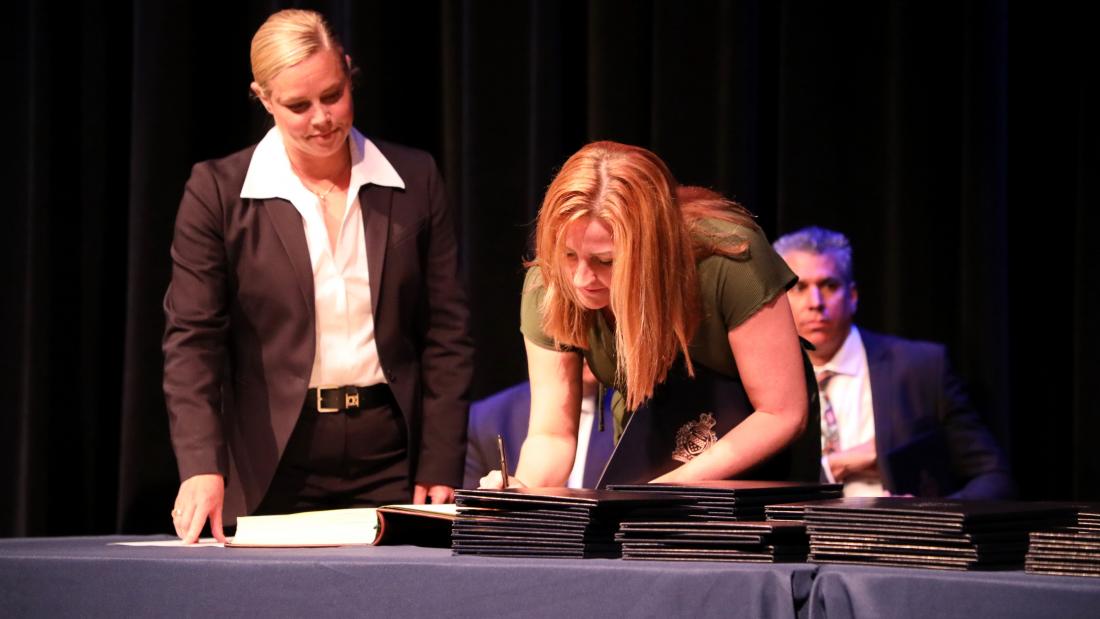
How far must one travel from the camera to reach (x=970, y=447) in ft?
10.8

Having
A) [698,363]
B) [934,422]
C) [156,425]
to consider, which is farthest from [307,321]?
[934,422]

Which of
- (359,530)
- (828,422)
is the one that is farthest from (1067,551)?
(828,422)

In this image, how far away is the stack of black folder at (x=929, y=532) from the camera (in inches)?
48.8

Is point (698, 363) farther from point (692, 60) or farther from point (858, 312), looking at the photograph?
point (858, 312)

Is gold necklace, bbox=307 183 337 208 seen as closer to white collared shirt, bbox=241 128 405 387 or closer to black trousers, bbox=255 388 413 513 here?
white collared shirt, bbox=241 128 405 387

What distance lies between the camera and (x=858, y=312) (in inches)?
147

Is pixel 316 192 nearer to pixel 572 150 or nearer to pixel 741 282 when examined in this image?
pixel 741 282

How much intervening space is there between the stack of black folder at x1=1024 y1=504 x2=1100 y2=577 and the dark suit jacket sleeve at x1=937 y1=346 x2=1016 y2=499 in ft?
6.55

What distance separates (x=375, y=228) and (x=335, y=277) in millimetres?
109

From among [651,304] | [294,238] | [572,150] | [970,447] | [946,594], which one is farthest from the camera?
[572,150]

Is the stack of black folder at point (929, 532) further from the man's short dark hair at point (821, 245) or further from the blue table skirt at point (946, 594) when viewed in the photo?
the man's short dark hair at point (821, 245)

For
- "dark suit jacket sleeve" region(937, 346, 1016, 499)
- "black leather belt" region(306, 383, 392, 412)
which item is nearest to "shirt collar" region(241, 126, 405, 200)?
"black leather belt" region(306, 383, 392, 412)

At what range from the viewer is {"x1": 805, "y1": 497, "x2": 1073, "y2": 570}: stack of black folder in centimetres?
124

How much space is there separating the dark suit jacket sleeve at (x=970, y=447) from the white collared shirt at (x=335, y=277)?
63.6 inches
